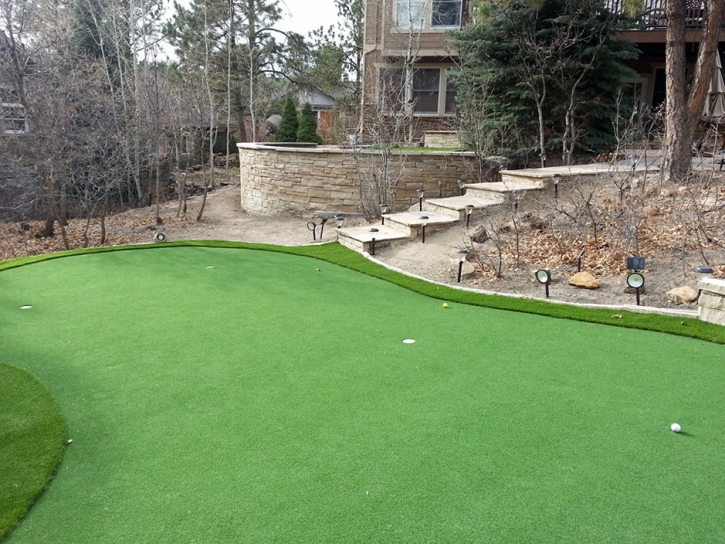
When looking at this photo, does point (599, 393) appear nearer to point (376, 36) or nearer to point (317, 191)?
point (317, 191)

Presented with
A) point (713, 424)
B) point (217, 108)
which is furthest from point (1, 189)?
point (713, 424)

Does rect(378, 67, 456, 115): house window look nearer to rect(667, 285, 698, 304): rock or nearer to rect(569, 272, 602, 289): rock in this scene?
rect(569, 272, 602, 289): rock

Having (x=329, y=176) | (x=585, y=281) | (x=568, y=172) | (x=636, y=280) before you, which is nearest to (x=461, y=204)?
(x=568, y=172)

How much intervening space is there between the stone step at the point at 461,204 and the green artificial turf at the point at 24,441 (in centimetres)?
601

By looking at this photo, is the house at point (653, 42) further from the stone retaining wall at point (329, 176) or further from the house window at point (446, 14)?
the house window at point (446, 14)

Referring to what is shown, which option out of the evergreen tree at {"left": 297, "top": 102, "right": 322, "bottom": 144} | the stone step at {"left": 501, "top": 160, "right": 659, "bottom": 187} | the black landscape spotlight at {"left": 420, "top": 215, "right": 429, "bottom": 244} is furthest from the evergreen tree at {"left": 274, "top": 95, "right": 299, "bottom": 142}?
the black landscape spotlight at {"left": 420, "top": 215, "right": 429, "bottom": 244}

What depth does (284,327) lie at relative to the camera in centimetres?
440

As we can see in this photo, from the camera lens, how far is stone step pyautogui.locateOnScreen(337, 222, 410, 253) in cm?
758

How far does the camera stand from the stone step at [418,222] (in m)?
7.80

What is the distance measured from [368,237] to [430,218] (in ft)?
3.53

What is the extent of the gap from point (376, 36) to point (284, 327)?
14.1 metres

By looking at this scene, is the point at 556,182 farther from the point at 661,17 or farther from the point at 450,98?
the point at 450,98

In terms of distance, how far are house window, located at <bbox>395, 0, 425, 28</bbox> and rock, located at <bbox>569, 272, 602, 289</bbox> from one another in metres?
12.2

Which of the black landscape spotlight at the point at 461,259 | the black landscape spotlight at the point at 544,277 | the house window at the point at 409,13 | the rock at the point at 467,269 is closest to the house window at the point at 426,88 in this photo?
the house window at the point at 409,13
